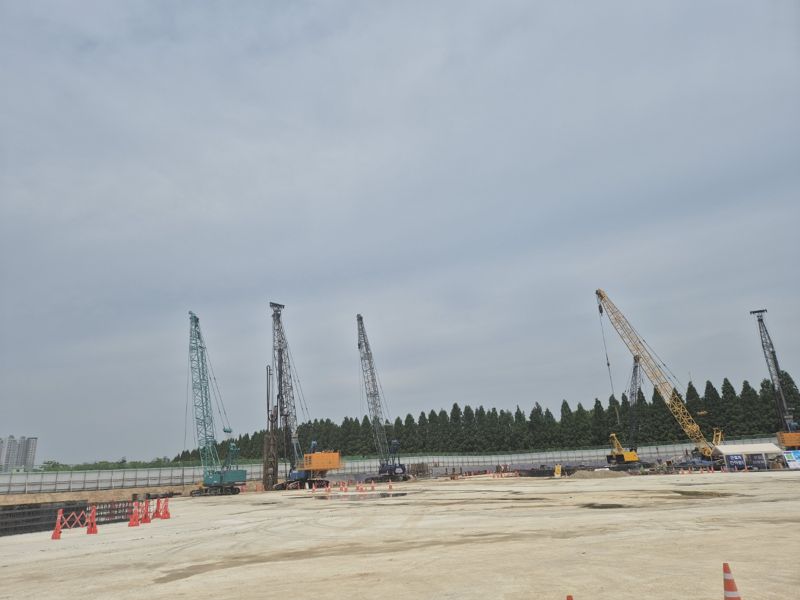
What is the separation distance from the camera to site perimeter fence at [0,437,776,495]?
68562mm

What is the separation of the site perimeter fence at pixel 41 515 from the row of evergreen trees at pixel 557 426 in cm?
6949

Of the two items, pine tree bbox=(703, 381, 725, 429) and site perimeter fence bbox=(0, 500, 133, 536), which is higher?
pine tree bbox=(703, 381, 725, 429)

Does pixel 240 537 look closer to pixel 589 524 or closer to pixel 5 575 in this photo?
pixel 5 575

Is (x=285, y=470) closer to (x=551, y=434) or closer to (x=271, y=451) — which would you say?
(x=271, y=451)

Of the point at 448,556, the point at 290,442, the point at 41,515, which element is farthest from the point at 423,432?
the point at 448,556

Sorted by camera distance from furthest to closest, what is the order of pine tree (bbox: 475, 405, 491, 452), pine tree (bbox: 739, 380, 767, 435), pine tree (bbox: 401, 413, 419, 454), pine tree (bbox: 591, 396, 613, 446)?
pine tree (bbox: 401, 413, 419, 454) < pine tree (bbox: 475, 405, 491, 452) < pine tree (bbox: 591, 396, 613, 446) < pine tree (bbox: 739, 380, 767, 435)

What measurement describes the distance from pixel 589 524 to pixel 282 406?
7384 cm

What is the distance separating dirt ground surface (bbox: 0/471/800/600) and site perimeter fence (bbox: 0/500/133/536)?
3.18m

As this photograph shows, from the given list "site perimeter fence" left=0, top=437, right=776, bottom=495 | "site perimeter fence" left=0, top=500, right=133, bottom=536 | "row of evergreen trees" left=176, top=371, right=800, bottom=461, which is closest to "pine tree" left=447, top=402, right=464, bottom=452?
"row of evergreen trees" left=176, top=371, right=800, bottom=461

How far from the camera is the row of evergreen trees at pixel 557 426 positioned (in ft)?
391

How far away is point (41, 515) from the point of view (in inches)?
1217

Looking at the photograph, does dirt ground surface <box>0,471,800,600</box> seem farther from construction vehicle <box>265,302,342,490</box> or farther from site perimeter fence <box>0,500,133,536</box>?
construction vehicle <box>265,302,342,490</box>

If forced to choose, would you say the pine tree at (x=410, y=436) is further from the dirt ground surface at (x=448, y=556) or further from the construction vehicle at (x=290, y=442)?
the dirt ground surface at (x=448, y=556)

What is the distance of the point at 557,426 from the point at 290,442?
8382 cm
